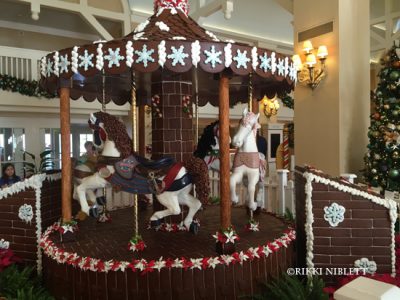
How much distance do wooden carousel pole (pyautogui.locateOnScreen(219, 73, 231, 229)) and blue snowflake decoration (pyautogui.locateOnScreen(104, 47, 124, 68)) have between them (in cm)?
93

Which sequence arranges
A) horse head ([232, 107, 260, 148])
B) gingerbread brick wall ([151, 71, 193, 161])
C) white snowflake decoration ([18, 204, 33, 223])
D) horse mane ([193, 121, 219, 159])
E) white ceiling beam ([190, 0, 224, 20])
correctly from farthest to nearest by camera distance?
white ceiling beam ([190, 0, 224, 20]) → horse mane ([193, 121, 219, 159]) → gingerbread brick wall ([151, 71, 193, 161]) → white snowflake decoration ([18, 204, 33, 223]) → horse head ([232, 107, 260, 148])

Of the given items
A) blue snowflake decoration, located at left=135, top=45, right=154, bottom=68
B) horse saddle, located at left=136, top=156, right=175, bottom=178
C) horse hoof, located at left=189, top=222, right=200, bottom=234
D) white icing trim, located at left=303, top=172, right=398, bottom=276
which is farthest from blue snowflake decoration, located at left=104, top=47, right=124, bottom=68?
white icing trim, located at left=303, top=172, right=398, bottom=276

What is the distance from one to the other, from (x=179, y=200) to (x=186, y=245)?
0.50 metres

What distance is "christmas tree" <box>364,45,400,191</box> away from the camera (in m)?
5.66

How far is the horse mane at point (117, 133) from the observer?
368cm

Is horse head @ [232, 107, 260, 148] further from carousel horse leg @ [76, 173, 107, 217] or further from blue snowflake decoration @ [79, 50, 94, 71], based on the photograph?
blue snowflake decoration @ [79, 50, 94, 71]

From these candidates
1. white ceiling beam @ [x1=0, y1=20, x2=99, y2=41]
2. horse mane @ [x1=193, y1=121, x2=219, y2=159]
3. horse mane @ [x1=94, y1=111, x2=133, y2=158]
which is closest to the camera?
horse mane @ [x1=94, y1=111, x2=133, y2=158]

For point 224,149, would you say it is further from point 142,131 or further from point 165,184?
point 142,131

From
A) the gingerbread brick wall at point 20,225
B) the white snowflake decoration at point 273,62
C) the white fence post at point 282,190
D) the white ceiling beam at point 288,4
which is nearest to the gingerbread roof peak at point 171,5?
the white snowflake decoration at point 273,62

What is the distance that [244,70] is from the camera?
10.3 feet

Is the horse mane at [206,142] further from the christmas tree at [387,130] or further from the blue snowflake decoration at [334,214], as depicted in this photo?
the christmas tree at [387,130]

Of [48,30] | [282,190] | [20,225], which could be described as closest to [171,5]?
[20,225]

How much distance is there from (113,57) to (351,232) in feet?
9.03

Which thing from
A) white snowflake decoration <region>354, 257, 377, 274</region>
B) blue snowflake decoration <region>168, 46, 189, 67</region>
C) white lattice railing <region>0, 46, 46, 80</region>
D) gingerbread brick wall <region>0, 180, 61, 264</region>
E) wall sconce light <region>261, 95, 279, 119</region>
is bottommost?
white snowflake decoration <region>354, 257, 377, 274</region>
